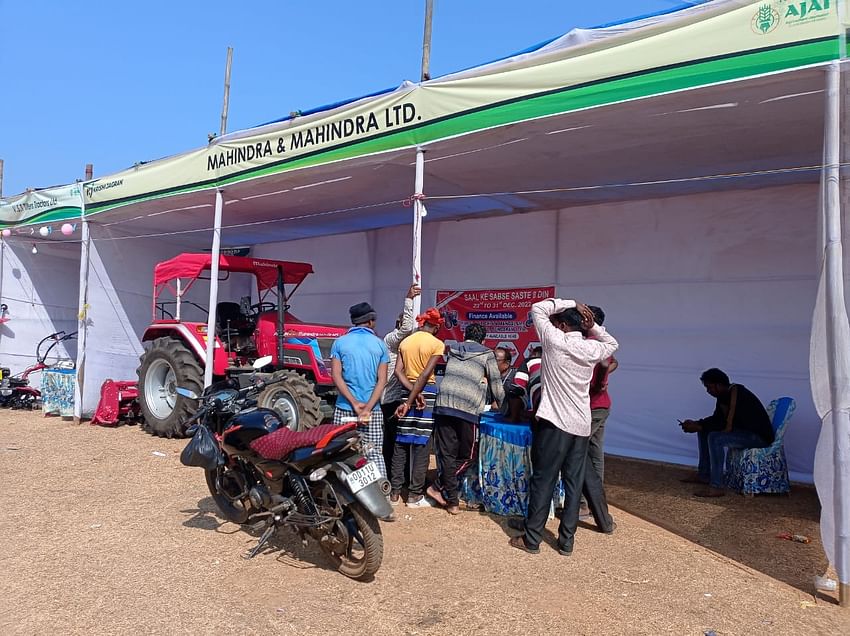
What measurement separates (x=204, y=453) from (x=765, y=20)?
424 centimetres

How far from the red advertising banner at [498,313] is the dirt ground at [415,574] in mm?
2888

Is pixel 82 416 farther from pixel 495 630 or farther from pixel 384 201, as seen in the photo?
pixel 495 630

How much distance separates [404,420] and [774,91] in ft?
11.0

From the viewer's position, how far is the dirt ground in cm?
306

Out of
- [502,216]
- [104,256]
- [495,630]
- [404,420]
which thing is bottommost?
[495,630]

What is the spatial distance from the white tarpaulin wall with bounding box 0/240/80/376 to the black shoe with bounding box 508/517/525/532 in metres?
9.60

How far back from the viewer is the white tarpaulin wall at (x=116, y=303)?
9102 mm

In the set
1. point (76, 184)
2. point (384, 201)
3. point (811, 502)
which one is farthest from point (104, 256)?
point (811, 502)

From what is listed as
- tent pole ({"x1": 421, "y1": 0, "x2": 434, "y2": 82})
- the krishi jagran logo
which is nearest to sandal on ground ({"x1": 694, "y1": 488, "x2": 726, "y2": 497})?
the krishi jagran logo

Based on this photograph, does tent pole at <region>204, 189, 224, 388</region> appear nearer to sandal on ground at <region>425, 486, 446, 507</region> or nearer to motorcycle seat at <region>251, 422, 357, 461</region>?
sandal on ground at <region>425, 486, 446, 507</region>

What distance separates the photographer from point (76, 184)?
905cm

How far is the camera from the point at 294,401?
6070mm

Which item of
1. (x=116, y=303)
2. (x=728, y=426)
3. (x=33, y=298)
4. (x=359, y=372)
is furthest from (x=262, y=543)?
(x=33, y=298)

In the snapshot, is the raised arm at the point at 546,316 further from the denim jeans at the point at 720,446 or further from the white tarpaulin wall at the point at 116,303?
the white tarpaulin wall at the point at 116,303
